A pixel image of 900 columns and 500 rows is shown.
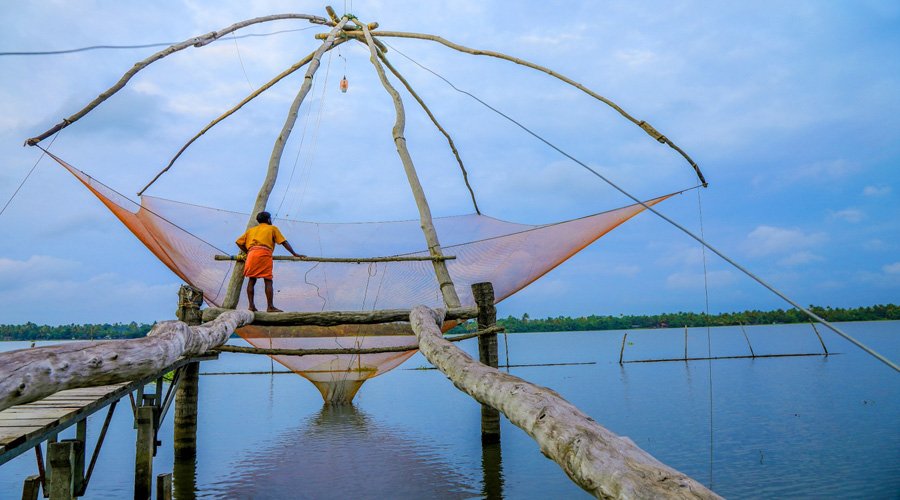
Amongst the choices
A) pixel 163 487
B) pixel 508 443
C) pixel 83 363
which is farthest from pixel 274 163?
pixel 508 443

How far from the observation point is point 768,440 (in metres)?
7.98

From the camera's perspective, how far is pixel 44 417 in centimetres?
280

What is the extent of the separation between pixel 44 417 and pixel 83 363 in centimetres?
142

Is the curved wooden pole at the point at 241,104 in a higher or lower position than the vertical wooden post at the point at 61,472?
higher

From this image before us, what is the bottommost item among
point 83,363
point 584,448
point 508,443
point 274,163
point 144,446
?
point 508,443

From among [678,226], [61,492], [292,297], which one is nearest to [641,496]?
[678,226]

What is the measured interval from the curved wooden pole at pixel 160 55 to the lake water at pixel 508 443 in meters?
3.44

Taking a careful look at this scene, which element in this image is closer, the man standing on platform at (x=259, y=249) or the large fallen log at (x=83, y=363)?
the large fallen log at (x=83, y=363)

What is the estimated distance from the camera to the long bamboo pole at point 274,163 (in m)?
4.76

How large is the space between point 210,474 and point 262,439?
248cm

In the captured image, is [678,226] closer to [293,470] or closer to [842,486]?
[842,486]

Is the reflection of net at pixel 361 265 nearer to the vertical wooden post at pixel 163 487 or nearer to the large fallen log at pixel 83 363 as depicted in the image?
the vertical wooden post at pixel 163 487

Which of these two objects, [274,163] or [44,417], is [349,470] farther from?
[44,417]

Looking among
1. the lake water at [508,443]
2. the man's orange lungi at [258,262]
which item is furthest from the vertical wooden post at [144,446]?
the man's orange lungi at [258,262]
